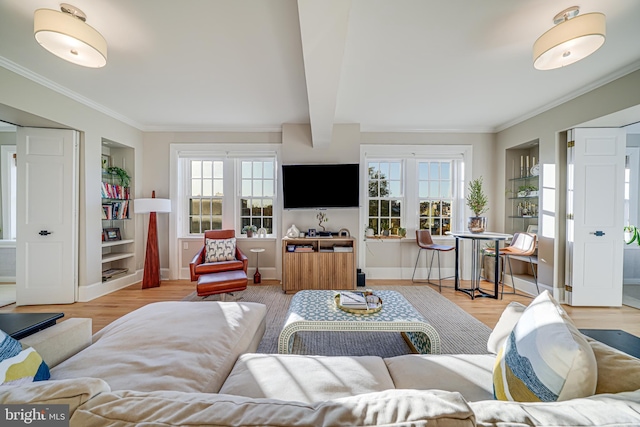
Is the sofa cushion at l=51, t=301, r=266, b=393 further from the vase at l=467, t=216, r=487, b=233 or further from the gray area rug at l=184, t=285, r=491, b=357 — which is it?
the vase at l=467, t=216, r=487, b=233

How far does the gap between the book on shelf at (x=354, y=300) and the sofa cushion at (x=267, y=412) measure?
1640 mm

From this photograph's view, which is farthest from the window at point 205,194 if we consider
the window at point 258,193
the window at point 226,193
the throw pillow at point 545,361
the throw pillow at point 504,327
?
the throw pillow at point 545,361

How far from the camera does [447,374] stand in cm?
124

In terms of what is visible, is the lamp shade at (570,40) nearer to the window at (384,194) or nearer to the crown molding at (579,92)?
the crown molding at (579,92)

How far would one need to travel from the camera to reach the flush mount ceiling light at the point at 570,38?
183 centimetres

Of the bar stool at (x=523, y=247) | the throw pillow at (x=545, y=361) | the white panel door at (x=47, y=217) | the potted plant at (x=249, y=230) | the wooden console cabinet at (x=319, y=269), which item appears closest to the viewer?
the throw pillow at (x=545, y=361)

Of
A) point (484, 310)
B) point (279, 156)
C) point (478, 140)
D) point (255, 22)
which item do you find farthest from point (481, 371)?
point (478, 140)

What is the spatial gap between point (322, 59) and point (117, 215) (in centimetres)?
414

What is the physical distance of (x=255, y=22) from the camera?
202 centimetres

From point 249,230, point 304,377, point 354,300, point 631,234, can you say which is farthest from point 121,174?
point 631,234

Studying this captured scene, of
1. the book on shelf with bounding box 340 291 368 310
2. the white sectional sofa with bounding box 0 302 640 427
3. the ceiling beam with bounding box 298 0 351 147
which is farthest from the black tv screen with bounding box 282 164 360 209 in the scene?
the white sectional sofa with bounding box 0 302 640 427

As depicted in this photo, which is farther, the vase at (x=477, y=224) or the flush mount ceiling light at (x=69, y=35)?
the vase at (x=477, y=224)

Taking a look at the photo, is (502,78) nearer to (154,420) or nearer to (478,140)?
(478,140)

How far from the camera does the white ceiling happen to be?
1876 millimetres
